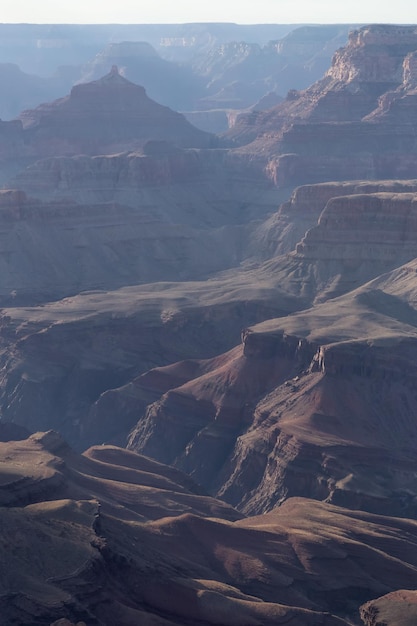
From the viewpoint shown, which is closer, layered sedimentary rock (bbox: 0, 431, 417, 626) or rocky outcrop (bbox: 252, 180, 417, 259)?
layered sedimentary rock (bbox: 0, 431, 417, 626)

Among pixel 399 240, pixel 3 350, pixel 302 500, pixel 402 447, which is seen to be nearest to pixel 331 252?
pixel 399 240

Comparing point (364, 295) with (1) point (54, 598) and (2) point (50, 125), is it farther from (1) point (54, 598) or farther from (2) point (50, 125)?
(2) point (50, 125)

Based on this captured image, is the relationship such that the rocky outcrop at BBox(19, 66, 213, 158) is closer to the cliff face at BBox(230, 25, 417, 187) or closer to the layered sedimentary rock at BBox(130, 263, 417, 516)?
the cliff face at BBox(230, 25, 417, 187)

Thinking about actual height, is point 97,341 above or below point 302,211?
below

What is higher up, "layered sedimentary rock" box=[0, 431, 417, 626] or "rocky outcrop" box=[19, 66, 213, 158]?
"rocky outcrop" box=[19, 66, 213, 158]

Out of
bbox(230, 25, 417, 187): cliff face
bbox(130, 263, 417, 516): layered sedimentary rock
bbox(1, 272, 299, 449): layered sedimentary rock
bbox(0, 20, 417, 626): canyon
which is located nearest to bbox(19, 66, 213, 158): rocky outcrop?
bbox(0, 20, 417, 626): canyon

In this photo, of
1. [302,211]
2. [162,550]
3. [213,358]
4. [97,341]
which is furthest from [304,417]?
[302,211]

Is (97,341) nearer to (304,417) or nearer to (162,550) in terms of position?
(304,417)

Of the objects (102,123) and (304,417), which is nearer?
(304,417)

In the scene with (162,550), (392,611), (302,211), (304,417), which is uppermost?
(302,211)
